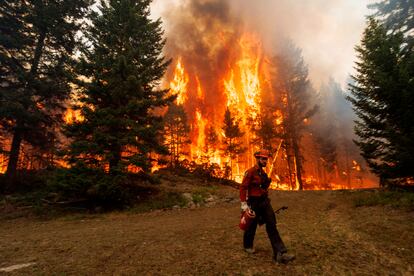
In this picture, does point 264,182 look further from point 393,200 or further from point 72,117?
point 72,117

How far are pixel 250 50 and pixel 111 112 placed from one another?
6007 centimetres

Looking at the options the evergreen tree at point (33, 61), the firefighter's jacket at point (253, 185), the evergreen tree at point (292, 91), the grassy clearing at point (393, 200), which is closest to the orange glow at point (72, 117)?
the evergreen tree at point (33, 61)

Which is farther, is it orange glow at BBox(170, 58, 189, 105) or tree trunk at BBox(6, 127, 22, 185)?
orange glow at BBox(170, 58, 189, 105)

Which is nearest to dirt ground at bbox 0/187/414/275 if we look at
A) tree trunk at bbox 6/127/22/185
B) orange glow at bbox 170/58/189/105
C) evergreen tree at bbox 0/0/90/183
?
tree trunk at bbox 6/127/22/185

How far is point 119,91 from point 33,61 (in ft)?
29.0

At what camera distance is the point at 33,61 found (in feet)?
58.4

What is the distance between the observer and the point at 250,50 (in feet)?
219

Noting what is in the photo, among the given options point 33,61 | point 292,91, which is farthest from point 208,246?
point 292,91

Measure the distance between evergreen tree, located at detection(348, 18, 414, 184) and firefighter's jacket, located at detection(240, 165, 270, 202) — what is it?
25.5 ft

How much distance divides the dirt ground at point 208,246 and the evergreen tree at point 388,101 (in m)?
2.54

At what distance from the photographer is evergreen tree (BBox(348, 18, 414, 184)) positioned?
34.5 feet

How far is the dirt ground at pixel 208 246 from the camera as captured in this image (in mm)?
4980

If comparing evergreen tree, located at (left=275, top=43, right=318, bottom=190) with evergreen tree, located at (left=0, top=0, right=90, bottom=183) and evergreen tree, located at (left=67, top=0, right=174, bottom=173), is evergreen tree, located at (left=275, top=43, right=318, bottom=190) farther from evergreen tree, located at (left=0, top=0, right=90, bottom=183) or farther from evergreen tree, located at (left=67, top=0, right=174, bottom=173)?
evergreen tree, located at (left=0, top=0, right=90, bottom=183)

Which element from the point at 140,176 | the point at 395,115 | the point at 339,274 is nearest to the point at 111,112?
the point at 140,176
